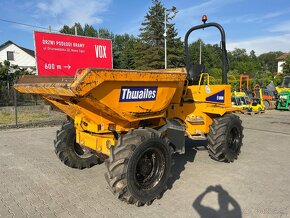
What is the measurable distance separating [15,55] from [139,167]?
48061 mm

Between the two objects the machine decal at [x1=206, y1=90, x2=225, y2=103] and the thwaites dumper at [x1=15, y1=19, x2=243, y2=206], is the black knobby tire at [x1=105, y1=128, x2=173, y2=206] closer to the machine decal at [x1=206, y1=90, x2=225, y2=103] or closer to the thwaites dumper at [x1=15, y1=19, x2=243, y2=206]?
the thwaites dumper at [x1=15, y1=19, x2=243, y2=206]

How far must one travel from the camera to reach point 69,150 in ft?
17.2

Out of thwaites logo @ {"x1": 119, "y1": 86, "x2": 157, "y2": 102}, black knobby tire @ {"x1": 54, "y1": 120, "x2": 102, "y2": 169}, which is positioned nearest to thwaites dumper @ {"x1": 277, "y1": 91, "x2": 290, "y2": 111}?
black knobby tire @ {"x1": 54, "y1": 120, "x2": 102, "y2": 169}

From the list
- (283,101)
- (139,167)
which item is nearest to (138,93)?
(139,167)

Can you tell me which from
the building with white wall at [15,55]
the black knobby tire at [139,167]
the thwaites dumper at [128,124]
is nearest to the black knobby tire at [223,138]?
the thwaites dumper at [128,124]

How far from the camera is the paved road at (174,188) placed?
3820 millimetres

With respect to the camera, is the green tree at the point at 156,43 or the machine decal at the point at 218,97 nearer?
the machine decal at the point at 218,97

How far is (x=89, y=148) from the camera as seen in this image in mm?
4742

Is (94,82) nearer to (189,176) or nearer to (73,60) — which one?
(189,176)

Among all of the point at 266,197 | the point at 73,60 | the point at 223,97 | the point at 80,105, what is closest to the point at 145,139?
the point at 80,105

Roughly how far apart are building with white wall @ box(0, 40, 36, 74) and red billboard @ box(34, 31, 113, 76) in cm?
3597

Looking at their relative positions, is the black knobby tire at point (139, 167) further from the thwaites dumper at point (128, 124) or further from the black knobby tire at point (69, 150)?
the black knobby tire at point (69, 150)

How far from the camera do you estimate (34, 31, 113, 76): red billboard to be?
A: 11.5 m

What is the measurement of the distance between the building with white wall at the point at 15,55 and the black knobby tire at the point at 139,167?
150ft
